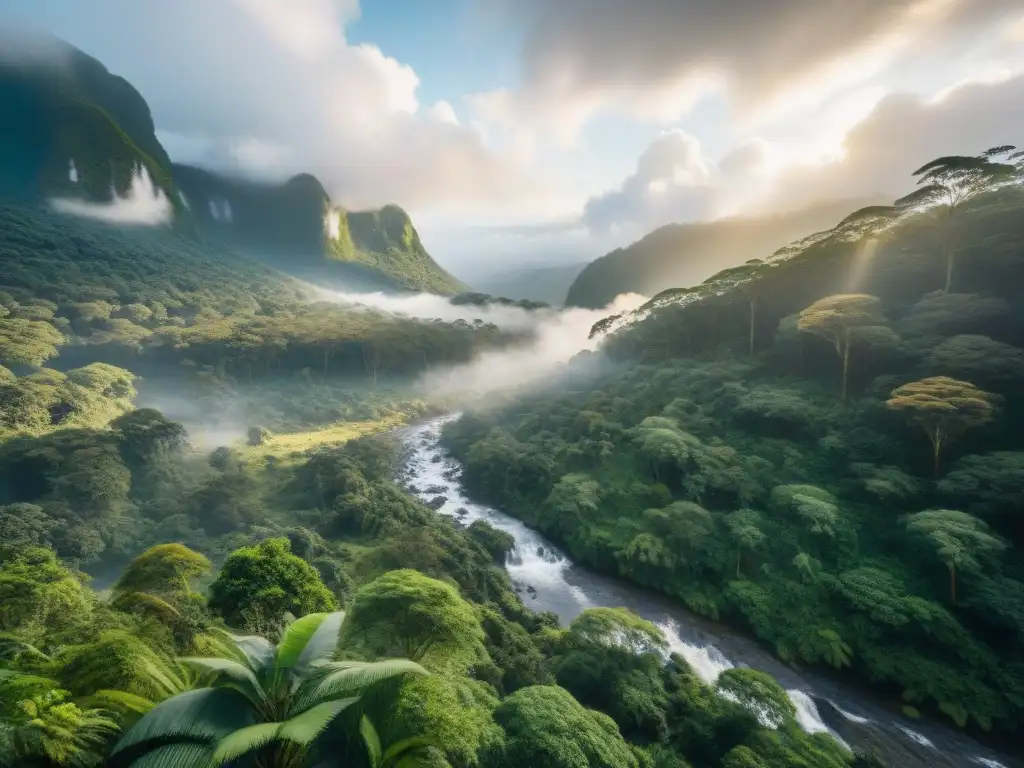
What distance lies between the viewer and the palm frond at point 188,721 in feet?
17.5

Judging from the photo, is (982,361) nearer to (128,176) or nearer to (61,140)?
(128,176)

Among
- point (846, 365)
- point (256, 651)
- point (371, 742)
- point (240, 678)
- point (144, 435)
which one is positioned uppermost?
point (846, 365)

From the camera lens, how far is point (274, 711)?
21.3 ft

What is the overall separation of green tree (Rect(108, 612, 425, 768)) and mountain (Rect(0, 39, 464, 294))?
143 m

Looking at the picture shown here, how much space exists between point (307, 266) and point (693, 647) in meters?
176

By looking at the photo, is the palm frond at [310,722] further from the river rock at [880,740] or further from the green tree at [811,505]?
the green tree at [811,505]

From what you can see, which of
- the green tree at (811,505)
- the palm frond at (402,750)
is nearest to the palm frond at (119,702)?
the palm frond at (402,750)

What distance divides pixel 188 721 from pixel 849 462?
32780 mm

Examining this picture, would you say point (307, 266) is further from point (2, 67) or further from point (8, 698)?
point (8, 698)

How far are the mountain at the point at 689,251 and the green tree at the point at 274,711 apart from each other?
105 m

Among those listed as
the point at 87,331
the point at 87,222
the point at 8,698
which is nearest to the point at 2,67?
the point at 87,222

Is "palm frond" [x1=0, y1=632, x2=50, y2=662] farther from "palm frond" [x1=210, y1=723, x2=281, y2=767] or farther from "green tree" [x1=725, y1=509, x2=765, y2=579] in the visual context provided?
"green tree" [x1=725, y1=509, x2=765, y2=579]

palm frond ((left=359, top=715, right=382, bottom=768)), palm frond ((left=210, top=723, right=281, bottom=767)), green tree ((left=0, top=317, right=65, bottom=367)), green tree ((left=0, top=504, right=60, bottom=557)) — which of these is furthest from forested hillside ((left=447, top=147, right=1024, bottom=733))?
green tree ((left=0, top=317, right=65, bottom=367))

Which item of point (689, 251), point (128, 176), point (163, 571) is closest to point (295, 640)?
point (163, 571)
